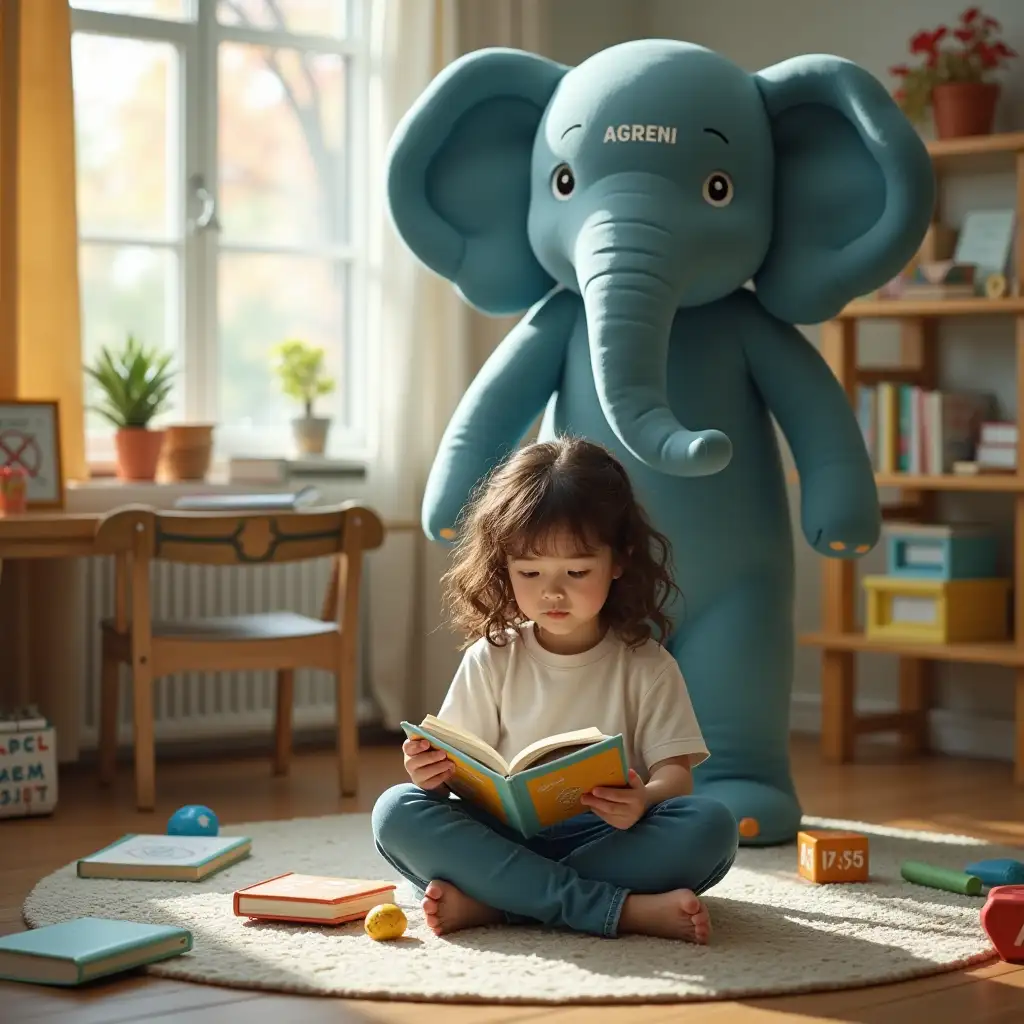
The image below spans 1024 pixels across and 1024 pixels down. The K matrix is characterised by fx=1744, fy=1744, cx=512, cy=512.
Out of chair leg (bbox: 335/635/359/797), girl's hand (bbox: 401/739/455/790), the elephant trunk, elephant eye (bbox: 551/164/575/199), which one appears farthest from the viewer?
chair leg (bbox: 335/635/359/797)

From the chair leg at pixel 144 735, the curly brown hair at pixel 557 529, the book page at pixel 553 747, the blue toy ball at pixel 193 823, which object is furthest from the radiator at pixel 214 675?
the book page at pixel 553 747

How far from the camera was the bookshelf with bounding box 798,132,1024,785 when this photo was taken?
3.72 meters

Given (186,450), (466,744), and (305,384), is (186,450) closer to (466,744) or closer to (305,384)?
(305,384)

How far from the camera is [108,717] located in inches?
141

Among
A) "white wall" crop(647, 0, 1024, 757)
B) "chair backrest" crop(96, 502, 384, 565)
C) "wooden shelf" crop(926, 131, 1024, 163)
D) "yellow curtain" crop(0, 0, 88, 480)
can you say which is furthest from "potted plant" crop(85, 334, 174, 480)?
"wooden shelf" crop(926, 131, 1024, 163)

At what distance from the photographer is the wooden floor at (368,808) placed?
1901mm

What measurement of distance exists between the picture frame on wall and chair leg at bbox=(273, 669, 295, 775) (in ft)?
2.03

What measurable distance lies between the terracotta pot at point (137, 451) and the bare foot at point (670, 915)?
1960 mm

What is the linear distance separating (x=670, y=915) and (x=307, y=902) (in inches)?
18.3

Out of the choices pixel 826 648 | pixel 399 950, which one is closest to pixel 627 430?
pixel 399 950

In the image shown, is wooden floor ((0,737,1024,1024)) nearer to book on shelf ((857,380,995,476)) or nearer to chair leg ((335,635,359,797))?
chair leg ((335,635,359,797))

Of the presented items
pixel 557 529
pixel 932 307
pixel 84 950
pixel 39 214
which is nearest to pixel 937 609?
pixel 932 307

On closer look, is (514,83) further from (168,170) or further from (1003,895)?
(1003,895)

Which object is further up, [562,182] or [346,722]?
[562,182]
